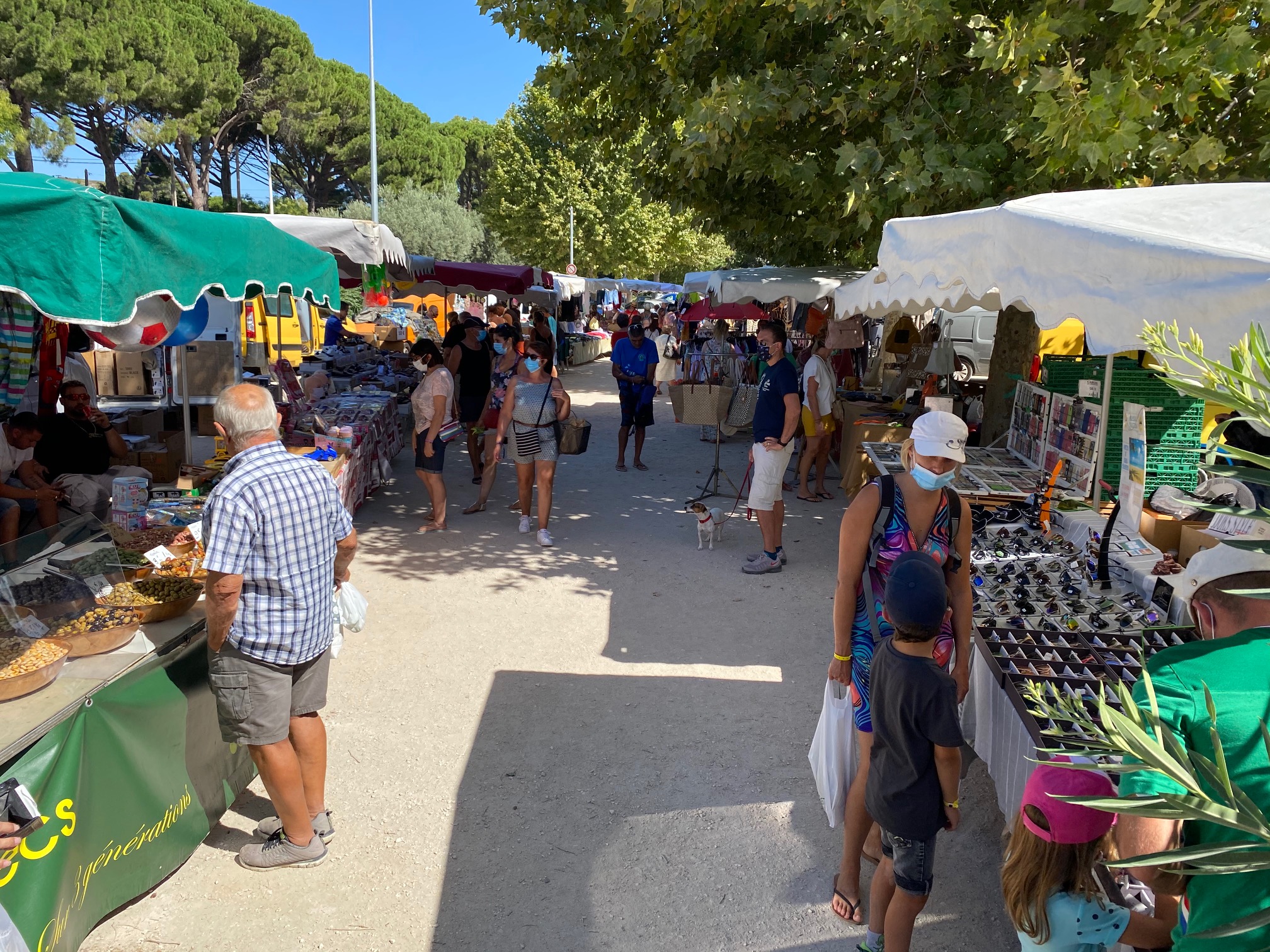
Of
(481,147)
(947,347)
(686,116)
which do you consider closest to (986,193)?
(686,116)

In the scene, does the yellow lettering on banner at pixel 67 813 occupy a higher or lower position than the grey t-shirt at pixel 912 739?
lower

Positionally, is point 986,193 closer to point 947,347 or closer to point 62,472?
point 947,347

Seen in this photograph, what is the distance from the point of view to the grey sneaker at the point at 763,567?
725 cm

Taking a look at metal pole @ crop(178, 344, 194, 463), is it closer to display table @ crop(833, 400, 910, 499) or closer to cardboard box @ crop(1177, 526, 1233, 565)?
display table @ crop(833, 400, 910, 499)

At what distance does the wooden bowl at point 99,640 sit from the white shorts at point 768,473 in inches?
182

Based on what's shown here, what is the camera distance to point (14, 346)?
494 cm

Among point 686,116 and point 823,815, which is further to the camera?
point 686,116

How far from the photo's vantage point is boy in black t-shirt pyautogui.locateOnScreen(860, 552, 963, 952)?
8.36 feet

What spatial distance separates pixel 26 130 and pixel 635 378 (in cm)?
3040

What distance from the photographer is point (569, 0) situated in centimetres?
915

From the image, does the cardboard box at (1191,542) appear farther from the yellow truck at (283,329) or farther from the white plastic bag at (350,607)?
the yellow truck at (283,329)

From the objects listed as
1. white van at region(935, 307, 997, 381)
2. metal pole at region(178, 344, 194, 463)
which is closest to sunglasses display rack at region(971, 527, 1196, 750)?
metal pole at region(178, 344, 194, 463)

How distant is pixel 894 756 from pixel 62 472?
5.76m

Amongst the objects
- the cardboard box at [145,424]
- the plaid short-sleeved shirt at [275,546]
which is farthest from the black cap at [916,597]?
the cardboard box at [145,424]
